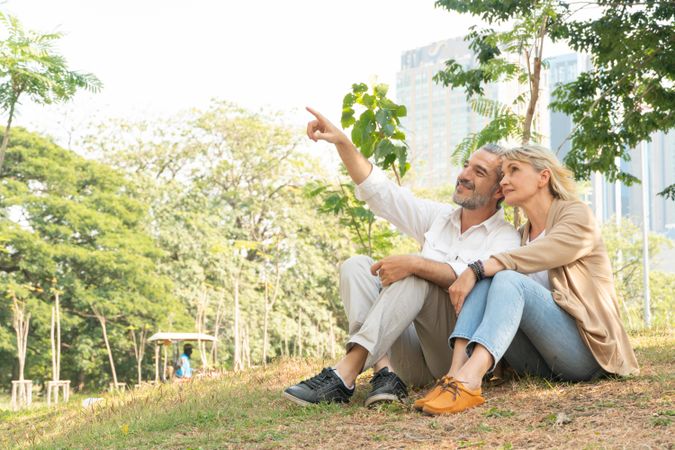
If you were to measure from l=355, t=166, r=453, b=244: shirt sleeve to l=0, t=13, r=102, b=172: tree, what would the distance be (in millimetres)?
5972

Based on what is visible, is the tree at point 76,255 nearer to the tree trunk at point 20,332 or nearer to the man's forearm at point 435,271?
the tree trunk at point 20,332

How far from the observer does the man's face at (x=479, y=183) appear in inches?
147

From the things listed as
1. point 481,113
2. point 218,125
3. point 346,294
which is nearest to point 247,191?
point 218,125

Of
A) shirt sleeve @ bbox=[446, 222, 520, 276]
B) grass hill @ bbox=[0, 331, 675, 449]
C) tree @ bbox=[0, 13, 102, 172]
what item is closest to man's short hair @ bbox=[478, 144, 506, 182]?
shirt sleeve @ bbox=[446, 222, 520, 276]

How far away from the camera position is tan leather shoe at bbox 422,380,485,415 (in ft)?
10.3

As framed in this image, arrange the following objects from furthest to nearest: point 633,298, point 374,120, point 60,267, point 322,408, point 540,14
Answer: point 633,298
point 60,267
point 540,14
point 374,120
point 322,408

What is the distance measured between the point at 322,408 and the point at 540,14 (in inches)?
244

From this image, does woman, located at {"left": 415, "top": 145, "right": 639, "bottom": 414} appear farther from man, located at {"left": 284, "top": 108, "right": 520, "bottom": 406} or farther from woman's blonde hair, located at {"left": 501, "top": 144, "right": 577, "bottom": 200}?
man, located at {"left": 284, "top": 108, "right": 520, "bottom": 406}

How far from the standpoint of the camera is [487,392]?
3609mm

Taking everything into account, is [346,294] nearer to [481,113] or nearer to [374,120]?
[374,120]

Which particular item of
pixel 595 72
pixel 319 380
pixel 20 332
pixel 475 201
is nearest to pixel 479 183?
pixel 475 201

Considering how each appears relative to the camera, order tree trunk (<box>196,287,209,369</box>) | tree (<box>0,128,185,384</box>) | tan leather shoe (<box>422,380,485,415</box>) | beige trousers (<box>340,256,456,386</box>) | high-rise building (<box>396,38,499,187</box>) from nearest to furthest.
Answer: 1. tan leather shoe (<box>422,380,485,415</box>)
2. beige trousers (<box>340,256,456,386</box>)
3. tree trunk (<box>196,287,209,369</box>)
4. tree (<box>0,128,185,384</box>)
5. high-rise building (<box>396,38,499,187</box>)

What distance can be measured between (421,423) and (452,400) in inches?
6.3

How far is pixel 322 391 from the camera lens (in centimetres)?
351
